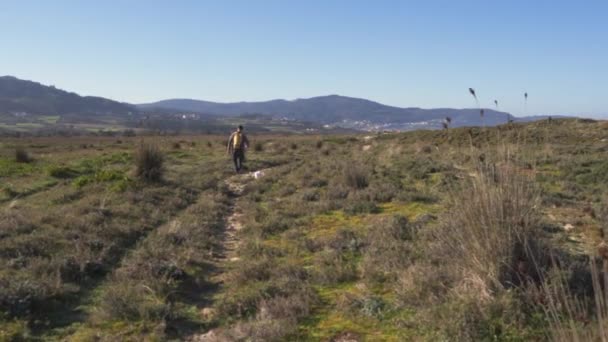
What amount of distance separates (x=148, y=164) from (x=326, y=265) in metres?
9.55

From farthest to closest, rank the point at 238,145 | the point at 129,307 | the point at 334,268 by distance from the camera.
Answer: the point at 238,145 → the point at 334,268 → the point at 129,307

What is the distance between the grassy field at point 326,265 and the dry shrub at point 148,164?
3.33m

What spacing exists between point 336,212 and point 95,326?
19.6ft

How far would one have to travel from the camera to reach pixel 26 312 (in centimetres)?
522

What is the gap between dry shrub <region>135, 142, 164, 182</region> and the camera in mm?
14609

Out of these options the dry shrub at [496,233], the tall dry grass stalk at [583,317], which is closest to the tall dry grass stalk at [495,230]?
the dry shrub at [496,233]

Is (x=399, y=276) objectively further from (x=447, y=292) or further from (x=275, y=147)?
(x=275, y=147)

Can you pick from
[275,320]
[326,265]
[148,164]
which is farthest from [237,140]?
[275,320]

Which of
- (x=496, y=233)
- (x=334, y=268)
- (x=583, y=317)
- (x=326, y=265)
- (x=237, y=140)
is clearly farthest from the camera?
(x=237, y=140)

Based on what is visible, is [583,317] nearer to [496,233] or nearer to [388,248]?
[496,233]

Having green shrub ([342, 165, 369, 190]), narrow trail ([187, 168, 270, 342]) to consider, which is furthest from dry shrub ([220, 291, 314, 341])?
green shrub ([342, 165, 369, 190])

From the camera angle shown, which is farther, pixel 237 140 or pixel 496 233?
pixel 237 140

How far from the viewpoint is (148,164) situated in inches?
581

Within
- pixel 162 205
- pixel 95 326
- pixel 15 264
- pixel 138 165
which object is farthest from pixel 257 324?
pixel 138 165
